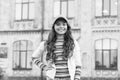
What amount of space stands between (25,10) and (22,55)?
12.0ft

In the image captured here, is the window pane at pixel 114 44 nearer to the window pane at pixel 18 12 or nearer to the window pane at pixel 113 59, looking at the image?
the window pane at pixel 113 59

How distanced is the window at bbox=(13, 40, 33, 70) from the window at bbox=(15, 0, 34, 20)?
6.62 ft

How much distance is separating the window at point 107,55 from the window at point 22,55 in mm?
5654

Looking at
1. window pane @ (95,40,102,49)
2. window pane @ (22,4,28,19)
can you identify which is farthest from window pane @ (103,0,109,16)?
window pane @ (22,4,28,19)

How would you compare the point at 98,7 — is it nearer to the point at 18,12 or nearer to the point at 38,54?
the point at 18,12

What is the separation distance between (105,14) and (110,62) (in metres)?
3.64

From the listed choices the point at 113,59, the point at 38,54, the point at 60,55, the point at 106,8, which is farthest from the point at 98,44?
the point at 60,55

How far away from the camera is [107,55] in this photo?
27984 mm

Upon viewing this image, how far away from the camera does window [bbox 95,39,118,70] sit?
91.6 ft

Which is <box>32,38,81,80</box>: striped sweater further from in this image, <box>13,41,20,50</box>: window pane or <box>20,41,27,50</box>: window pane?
<box>13,41,20,50</box>: window pane

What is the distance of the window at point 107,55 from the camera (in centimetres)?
2792

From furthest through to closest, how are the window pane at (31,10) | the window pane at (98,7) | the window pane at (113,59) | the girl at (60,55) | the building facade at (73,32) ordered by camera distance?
the window pane at (31,10) < the window pane at (98,7) < the building facade at (73,32) < the window pane at (113,59) < the girl at (60,55)

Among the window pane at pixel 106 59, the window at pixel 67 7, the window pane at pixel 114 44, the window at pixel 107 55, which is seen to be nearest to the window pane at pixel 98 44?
the window at pixel 107 55

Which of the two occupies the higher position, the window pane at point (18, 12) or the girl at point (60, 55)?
the window pane at point (18, 12)
